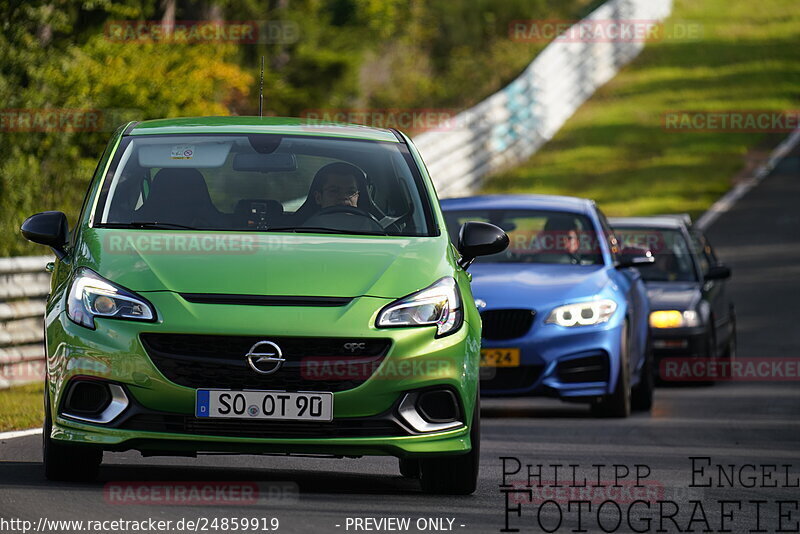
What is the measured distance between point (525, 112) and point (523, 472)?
2762 cm

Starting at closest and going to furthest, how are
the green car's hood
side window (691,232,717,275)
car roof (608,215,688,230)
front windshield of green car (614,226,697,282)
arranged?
1. the green car's hood
2. front windshield of green car (614,226,697,282)
3. car roof (608,215,688,230)
4. side window (691,232,717,275)

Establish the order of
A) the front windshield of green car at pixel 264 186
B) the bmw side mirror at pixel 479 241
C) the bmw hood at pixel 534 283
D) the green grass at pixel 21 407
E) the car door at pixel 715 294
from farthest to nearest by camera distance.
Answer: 1. the car door at pixel 715 294
2. the bmw hood at pixel 534 283
3. the green grass at pixel 21 407
4. the bmw side mirror at pixel 479 241
5. the front windshield of green car at pixel 264 186

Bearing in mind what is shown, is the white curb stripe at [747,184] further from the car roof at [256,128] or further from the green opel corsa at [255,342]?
the green opel corsa at [255,342]

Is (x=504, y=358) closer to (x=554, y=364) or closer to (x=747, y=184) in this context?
(x=554, y=364)

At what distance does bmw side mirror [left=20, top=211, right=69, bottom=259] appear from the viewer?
832 cm

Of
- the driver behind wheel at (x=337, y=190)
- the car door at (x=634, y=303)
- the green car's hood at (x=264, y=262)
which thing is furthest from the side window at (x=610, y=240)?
the green car's hood at (x=264, y=262)

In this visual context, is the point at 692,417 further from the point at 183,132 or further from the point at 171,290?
the point at 171,290

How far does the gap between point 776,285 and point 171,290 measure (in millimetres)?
18205

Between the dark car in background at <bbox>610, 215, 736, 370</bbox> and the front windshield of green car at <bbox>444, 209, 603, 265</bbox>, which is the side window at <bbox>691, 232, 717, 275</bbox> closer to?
the dark car in background at <bbox>610, 215, 736, 370</bbox>

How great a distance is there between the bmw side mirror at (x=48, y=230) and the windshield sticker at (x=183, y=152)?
0.68 m

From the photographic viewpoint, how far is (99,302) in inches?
302

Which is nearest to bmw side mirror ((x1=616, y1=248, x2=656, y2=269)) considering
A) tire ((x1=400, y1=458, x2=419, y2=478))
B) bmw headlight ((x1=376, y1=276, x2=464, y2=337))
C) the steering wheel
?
tire ((x1=400, y1=458, x2=419, y2=478))

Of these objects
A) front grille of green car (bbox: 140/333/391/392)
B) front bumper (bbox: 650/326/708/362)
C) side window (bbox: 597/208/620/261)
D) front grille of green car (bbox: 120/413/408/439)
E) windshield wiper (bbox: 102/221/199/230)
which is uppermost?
windshield wiper (bbox: 102/221/199/230)

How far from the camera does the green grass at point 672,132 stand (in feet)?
111
